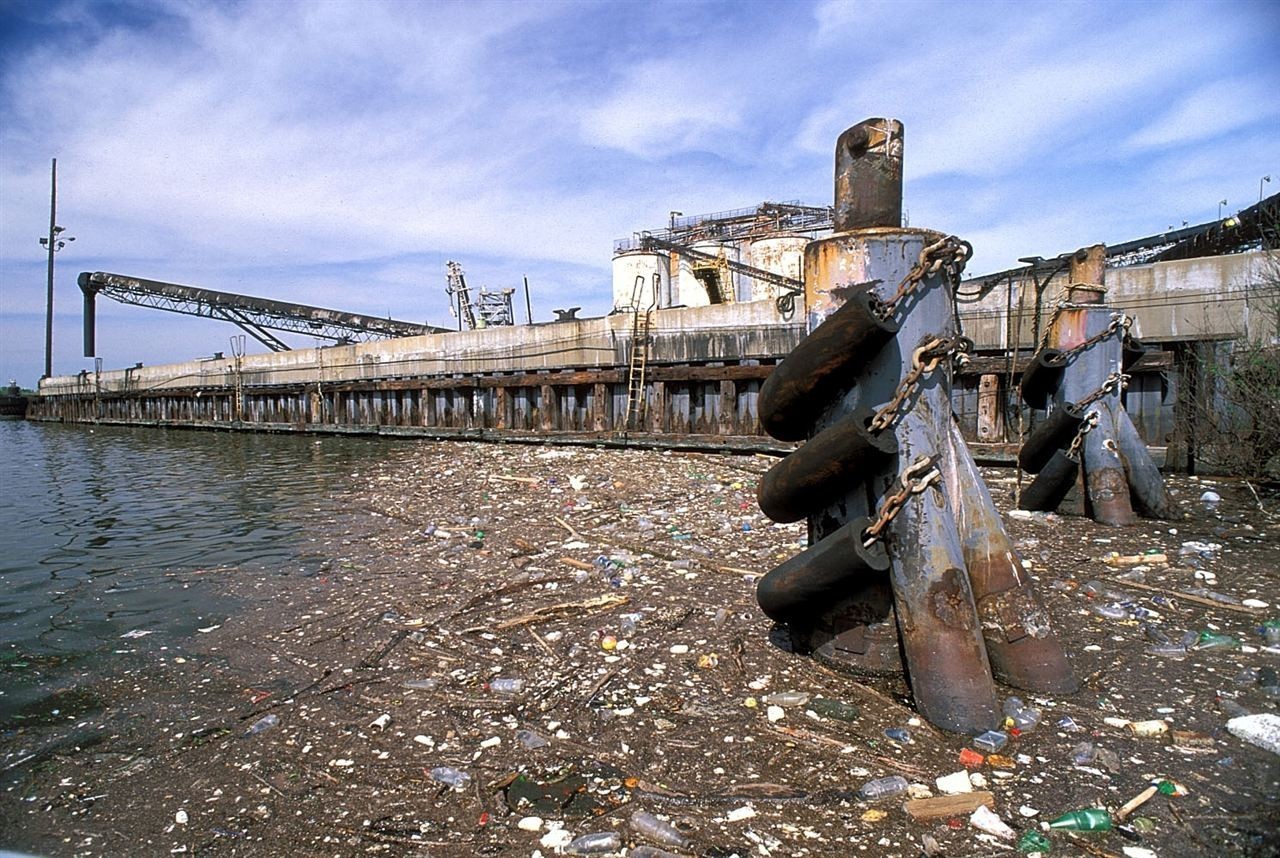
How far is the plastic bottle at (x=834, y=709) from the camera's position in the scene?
9.96 ft

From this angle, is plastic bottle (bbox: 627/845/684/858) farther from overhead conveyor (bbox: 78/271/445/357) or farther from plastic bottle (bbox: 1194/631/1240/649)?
overhead conveyor (bbox: 78/271/445/357)

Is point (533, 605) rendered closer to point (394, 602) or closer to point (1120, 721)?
point (394, 602)

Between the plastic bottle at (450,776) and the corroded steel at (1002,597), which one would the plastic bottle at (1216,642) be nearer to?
the corroded steel at (1002,597)

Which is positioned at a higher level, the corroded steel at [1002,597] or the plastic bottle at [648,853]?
the corroded steel at [1002,597]

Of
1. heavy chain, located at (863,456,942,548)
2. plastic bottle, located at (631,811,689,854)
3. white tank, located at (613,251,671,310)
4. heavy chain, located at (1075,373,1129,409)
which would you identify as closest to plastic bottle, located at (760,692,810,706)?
heavy chain, located at (863,456,942,548)

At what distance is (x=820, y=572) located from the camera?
3.13 metres

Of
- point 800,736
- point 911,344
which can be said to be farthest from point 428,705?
point 911,344

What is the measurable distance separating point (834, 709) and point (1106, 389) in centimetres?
506

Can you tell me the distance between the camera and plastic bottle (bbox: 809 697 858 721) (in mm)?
3035

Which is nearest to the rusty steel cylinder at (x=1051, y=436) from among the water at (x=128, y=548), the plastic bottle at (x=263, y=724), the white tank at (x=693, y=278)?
the plastic bottle at (x=263, y=724)

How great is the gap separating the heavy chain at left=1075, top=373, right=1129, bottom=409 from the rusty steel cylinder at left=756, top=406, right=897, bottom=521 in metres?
4.46

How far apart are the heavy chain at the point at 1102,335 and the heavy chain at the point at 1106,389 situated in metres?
0.34

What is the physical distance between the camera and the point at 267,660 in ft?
13.6

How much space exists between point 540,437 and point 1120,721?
12319 mm
